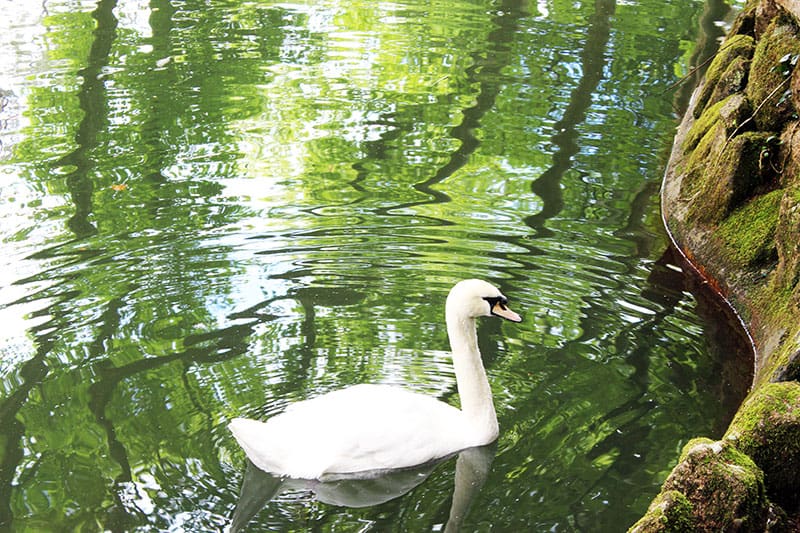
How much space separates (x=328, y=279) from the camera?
7109 mm

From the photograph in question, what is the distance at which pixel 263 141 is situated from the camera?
10.6 meters

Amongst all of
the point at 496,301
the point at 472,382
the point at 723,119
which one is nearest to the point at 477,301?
the point at 496,301

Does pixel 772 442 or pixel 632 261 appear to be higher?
pixel 772 442

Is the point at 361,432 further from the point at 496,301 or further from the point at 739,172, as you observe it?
the point at 739,172

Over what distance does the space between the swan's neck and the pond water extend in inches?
4.9

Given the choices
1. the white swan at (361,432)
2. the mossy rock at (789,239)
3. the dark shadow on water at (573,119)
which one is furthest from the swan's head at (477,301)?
the dark shadow on water at (573,119)

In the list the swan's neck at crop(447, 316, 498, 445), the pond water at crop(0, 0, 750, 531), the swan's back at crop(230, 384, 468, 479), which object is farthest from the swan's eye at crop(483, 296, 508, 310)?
the swan's back at crop(230, 384, 468, 479)

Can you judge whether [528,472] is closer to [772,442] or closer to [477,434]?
[477,434]

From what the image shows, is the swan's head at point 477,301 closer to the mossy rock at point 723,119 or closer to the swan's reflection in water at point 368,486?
the swan's reflection in water at point 368,486

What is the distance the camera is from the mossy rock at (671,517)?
3.59 meters

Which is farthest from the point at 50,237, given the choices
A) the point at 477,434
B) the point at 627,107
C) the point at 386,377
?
the point at 627,107

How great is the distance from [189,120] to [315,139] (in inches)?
61.8

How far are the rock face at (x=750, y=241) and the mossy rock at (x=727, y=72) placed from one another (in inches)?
0.5

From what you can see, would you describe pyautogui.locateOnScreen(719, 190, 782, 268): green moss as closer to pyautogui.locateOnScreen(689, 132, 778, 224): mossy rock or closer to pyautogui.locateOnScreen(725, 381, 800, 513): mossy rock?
pyautogui.locateOnScreen(689, 132, 778, 224): mossy rock
